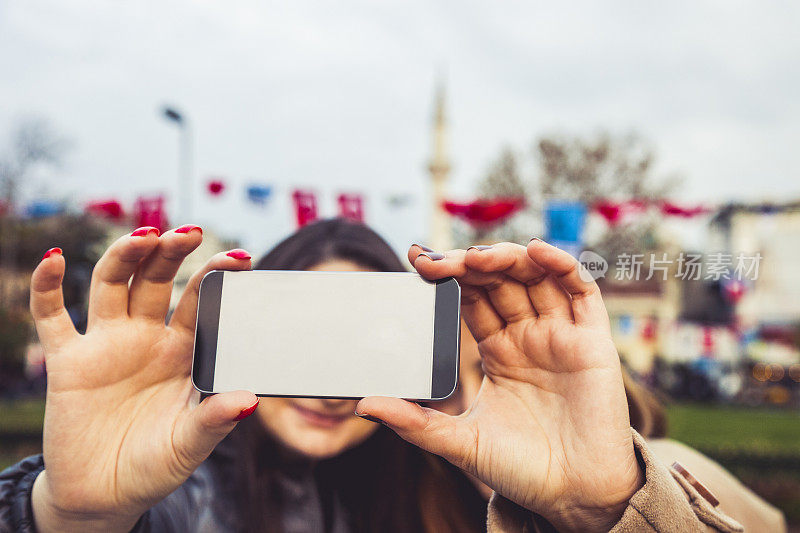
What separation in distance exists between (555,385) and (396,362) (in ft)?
1.31

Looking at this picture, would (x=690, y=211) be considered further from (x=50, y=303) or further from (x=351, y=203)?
(x=50, y=303)

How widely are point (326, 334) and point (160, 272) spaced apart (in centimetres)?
44

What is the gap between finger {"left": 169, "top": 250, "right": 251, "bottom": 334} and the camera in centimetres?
160

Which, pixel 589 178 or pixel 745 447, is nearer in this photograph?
pixel 745 447

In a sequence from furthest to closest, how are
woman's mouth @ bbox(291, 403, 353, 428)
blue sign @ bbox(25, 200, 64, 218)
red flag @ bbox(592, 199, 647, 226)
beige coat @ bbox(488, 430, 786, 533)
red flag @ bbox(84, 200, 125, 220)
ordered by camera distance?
red flag @ bbox(592, 199, 647, 226), blue sign @ bbox(25, 200, 64, 218), red flag @ bbox(84, 200, 125, 220), woman's mouth @ bbox(291, 403, 353, 428), beige coat @ bbox(488, 430, 786, 533)

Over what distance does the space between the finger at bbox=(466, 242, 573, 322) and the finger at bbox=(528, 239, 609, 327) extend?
34mm

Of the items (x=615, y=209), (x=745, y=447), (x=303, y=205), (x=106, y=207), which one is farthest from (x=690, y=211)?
(x=106, y=207)

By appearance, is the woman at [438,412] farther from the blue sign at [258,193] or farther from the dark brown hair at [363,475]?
the blue sign at [258,193]

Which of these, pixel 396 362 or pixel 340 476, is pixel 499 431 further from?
pixel 340 476

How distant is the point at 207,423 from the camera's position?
143cm

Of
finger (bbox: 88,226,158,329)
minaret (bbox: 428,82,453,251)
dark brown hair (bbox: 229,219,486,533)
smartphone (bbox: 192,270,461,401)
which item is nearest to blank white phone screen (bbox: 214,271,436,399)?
smartphone (bbox: 192,270,461,401)

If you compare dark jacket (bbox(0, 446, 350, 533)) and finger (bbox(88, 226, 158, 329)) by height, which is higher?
finger (bbox(88, 226, 158, 329))

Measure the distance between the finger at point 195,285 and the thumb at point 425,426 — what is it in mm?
482

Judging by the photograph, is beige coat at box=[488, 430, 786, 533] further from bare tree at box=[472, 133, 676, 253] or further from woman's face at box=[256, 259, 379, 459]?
bare tree at box=[472, 133, 676, 253]
